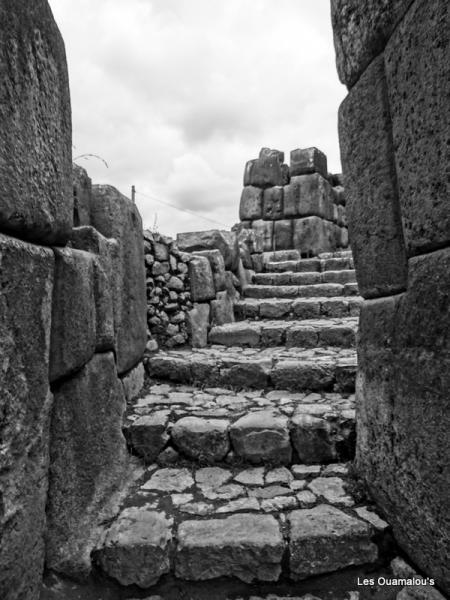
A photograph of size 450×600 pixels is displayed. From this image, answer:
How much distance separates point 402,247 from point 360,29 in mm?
1070

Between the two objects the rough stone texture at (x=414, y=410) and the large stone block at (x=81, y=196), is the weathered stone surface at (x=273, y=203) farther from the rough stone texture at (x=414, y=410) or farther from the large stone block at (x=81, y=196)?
the rough stone texture at (x=414, y=410)

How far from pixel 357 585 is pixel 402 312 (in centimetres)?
125

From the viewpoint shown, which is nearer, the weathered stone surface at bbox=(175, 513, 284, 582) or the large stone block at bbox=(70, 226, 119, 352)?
the weathered stone surface at bbox=(175, 513, 284, 582)

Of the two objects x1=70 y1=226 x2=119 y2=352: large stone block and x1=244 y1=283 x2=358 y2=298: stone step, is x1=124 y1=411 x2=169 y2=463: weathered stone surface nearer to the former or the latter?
x1=70 y1=226 x2=119 y2=352: large stone block

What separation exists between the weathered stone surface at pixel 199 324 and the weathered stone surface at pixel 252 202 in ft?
18.4

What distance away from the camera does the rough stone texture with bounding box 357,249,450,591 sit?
1468 mm

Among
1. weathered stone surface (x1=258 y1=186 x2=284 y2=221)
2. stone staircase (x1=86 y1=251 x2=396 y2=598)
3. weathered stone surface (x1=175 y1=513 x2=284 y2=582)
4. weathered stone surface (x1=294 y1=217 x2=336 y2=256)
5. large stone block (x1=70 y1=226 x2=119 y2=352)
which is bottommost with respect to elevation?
weathered stone surface (x1=175 y1=513 x2=284 y2=582)

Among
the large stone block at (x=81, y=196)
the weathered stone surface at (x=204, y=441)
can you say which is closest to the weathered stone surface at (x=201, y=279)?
the large stone block at (x=81, y=196)

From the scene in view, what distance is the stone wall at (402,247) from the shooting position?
144cm

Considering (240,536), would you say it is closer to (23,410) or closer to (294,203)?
(23,410)

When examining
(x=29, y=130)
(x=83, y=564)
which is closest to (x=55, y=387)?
(x=83, y=564)

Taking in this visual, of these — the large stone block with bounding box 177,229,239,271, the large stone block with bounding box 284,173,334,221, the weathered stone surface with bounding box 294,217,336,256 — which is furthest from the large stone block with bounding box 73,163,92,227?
the large stone block with bounding box 284,173,334,221

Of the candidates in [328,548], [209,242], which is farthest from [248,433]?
[209,242]

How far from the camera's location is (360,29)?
1.84 meters
